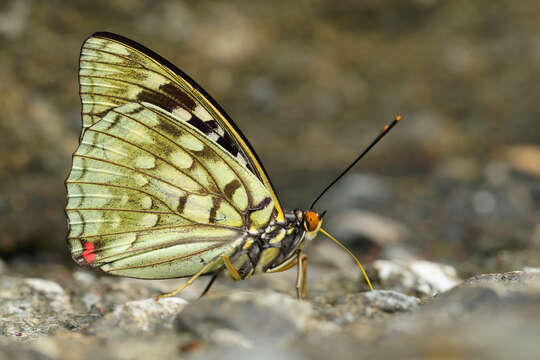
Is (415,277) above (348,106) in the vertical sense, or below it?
below

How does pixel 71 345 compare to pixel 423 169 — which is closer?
pixel 71 345

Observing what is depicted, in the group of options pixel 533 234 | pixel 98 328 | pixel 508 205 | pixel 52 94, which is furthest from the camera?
pixel 508 205

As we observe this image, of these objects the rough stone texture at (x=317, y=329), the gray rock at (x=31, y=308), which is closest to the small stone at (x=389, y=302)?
the rough stone texture at (x=317, y=329)

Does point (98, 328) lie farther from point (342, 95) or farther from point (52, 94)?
point (342, 95)

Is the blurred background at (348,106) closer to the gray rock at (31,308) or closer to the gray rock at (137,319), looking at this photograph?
the gray rock at (31,308)

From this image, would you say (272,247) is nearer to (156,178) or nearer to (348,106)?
(156,178)

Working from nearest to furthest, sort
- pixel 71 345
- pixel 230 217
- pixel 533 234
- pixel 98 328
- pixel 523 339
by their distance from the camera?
pixel 523 339 → pixel 71 345 → pixel 98 328 → pixel 230 217 → pixel 533 234

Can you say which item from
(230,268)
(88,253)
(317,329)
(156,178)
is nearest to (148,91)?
(156,178)

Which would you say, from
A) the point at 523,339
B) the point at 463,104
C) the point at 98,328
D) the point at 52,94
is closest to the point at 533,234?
the point at 463,104
